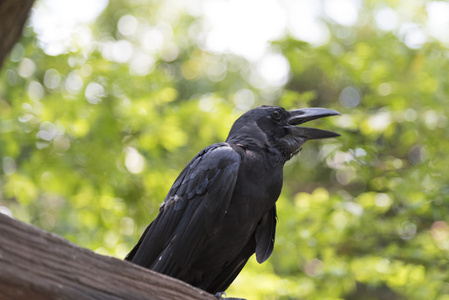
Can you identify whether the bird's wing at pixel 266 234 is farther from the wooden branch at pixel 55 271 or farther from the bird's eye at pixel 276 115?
the wooden branch at pixel 55 271

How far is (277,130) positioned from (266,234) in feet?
2.48

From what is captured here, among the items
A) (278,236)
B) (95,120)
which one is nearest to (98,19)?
(95,120)

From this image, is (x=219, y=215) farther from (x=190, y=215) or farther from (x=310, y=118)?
(x=310, y=118)

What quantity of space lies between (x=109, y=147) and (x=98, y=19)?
17.7 ft

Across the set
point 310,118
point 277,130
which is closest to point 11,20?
point 277,130

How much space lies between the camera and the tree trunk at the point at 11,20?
66.6 inches

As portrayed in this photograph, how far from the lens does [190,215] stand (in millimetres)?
3125

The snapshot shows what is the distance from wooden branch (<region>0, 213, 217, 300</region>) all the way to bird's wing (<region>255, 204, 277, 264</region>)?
5.08 feet

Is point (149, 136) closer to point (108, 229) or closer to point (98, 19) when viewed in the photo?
point (108, 229)

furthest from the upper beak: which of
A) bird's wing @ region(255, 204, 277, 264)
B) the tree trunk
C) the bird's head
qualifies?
the tree trunk

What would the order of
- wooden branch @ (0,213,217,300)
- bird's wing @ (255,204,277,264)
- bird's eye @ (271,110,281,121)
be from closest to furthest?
wooden branch @ (0,213,217,300) < bird's wing @ (255,204,277,264) < bird's eye @ (271,110,281,121)

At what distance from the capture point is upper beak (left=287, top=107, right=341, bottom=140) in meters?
3.57

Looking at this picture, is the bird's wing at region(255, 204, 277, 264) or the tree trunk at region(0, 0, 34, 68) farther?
the bird's wing at region(255, 204, 277, 264)

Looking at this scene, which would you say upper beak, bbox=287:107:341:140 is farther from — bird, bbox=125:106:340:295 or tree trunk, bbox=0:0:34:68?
tree trunk, bbox=0:0:34:68
